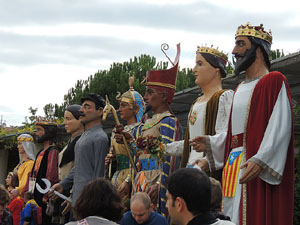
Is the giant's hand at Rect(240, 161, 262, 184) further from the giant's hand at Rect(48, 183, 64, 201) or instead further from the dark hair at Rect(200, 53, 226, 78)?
the giant's hand at Rect(48, 183, 64, 201)

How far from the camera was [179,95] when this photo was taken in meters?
9.98

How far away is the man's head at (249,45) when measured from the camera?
5.66 metres

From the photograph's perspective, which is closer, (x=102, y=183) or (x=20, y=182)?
(x=102, y=183)

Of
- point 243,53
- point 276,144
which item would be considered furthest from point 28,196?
point 276,144

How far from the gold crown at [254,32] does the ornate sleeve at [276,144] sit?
2.28 feet

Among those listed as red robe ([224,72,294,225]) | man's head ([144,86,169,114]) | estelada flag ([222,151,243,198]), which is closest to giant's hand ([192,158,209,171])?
estelada flag ([222,151,243,198])

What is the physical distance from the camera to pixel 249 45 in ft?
18.6

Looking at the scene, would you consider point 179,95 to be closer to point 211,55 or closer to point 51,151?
point 51,151

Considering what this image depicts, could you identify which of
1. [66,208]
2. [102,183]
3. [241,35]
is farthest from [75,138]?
[102,183]

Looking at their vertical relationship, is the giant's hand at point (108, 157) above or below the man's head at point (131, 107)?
below

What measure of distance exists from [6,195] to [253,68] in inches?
113

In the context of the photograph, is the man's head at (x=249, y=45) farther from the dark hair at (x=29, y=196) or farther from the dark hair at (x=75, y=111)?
the dark hair at (x=29, y=196)

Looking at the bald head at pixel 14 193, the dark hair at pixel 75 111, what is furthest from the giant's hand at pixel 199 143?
the bald head at pixel 14 193

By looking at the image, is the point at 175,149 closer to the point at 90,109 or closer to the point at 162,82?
the point at 162,82
